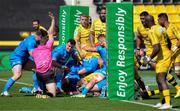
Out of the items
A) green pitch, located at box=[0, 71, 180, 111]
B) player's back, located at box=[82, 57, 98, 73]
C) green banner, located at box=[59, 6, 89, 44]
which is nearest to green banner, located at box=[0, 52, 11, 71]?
green banner, located at box=[59, 6, 89, 44]

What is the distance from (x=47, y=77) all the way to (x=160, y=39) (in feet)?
9.88

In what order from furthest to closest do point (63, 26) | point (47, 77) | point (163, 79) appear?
point (63, 26), point (47, 77), point (163, 79)

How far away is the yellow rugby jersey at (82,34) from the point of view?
18969 mm

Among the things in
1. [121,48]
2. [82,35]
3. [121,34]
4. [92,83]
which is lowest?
[92,83]

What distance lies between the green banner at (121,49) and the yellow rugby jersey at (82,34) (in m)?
3.80

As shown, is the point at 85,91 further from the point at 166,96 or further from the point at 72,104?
the point at 166,96

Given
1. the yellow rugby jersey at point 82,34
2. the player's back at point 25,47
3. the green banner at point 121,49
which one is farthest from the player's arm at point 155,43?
the yellow rugby jersey at point 82,34

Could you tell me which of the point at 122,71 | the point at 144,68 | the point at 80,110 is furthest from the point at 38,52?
the point at 144,68

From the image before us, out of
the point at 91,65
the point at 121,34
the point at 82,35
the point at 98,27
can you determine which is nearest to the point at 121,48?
the point at 121,34

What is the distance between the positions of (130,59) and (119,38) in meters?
0.50

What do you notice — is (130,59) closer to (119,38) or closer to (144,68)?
(119,38)

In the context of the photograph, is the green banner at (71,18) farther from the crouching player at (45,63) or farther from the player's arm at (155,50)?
the player's arm at (155,50)

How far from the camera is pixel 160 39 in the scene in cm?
1387

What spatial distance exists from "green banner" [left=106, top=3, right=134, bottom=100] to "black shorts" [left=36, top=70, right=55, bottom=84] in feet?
4.41
